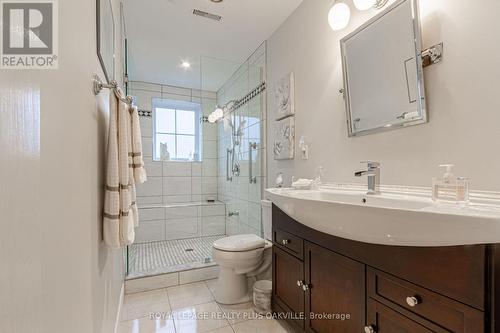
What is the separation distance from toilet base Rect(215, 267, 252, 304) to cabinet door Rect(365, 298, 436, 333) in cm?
118

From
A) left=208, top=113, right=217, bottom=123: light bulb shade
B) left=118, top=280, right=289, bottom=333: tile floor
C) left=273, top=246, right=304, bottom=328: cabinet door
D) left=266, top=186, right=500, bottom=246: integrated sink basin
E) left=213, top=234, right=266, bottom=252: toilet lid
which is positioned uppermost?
left=208, top=113, right=217, bottom=123: light bulb shade

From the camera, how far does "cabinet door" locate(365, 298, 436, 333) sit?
81 cm

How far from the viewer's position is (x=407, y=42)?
1.12 metres

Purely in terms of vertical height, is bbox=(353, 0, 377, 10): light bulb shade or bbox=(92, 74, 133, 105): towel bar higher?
bbox=(353, 0, 377, 10): light bulb shade

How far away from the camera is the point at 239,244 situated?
1932 mm

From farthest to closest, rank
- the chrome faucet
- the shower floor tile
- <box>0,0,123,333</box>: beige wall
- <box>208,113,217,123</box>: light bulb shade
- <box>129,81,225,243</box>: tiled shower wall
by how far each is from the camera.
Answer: <box>208,113,217,123</box>: light bulb shade, <box>129,81,225,243</box>: tiled shower wall, the shower floor tile, the chrome faucet, <box>0,0,123,333</box>: beige wall

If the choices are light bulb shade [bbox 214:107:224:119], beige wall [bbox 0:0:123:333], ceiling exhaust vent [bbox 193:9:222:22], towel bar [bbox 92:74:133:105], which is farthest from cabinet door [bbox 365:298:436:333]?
light bulb shade [bbox 214:107:224:119]

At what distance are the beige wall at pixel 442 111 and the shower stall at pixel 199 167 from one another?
962 millimetres

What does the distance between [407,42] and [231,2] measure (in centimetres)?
135

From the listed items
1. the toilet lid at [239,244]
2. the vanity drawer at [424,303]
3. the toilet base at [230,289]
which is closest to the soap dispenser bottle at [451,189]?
the vanity drawer at [424,303]

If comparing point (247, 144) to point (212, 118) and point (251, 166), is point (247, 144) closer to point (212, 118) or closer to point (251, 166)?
point (251, 166)

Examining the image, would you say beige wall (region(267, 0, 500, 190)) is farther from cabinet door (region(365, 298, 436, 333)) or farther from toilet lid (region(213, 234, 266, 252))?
toilet lid (region(213, 234, 266, 252))

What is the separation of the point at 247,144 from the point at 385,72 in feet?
5.79

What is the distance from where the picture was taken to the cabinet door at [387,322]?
814 millimetres
